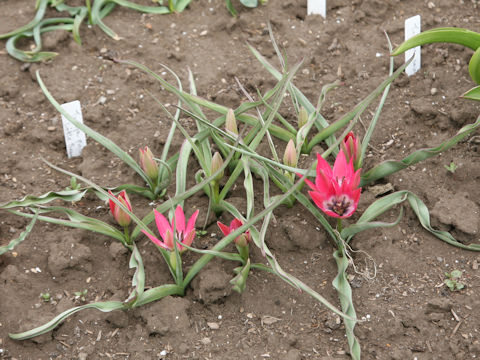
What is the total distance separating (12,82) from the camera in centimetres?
230

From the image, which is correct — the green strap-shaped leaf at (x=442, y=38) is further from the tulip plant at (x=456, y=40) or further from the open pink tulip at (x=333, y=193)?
the open pink tulip at (x=333, y=193)

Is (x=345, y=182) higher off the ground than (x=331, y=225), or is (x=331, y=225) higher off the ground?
(x=345, y=182)

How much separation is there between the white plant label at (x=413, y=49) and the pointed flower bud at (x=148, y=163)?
3.27 ft

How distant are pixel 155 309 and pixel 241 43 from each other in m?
1.26

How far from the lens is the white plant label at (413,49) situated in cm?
209

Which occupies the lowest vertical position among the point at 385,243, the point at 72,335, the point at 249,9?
the point at 72,335

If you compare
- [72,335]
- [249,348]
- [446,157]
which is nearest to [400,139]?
[446,157]

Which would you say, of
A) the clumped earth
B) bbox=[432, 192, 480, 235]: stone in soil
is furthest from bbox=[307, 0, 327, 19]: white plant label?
bbox=[432, 192, 480, 235]: stone in soil

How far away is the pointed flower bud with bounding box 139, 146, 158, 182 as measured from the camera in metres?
1.77

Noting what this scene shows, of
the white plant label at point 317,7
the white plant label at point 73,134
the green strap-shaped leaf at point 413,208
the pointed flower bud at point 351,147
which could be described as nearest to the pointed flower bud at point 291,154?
the pointed flower bud at point 351,147

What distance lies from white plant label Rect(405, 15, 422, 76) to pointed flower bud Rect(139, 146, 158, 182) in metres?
1.00

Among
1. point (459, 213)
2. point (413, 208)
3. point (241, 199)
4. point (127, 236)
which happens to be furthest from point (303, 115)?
point (127, 236)

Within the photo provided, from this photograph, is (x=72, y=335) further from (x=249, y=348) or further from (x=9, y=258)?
(x=249, y=348)

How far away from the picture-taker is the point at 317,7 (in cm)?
246
